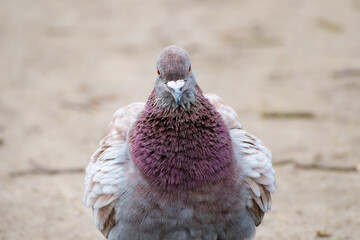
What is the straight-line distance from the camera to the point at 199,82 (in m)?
8.13

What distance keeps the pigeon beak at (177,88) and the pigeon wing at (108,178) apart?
67 cm

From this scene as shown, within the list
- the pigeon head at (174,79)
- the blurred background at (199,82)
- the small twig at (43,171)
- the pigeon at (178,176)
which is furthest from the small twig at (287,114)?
the pigeon head at (174,79)

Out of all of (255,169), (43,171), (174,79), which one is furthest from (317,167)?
(43,171)

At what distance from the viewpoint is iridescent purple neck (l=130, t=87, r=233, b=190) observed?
353 centimetres

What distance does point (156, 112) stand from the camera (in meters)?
3.70

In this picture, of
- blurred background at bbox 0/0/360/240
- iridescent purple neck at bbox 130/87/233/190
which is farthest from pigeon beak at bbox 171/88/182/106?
blurred background at bbox 0/0/360/240

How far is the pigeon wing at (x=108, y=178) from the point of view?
371 centimetres

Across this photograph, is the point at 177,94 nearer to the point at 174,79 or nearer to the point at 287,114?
the point at 174,79

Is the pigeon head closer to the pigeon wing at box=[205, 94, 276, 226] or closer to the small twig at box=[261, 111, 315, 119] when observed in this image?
the pigeon wing at box=[205, 94, 276, 226]

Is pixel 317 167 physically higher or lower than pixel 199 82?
lower

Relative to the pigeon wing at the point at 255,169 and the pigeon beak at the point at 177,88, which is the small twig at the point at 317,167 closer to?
the pigeon wing at the point at 255,169

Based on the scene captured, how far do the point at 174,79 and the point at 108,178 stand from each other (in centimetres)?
94

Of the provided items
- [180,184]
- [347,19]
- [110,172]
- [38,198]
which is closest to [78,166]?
[38,198]

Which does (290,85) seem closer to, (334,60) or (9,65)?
(334,60)
